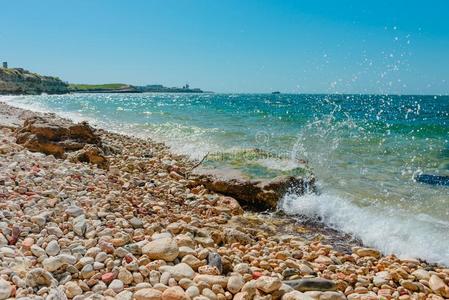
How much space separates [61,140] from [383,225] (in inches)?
307

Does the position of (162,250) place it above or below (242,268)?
above

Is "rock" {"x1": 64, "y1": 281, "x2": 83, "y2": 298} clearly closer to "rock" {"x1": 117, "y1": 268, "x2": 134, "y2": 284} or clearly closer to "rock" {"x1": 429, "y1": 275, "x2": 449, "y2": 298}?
"rock" {"x1": 117, "y1": 268, "x2": 134, "y2": 284}

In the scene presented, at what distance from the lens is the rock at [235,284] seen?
3.88m

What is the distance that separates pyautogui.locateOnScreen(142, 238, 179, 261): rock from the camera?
14.1ft

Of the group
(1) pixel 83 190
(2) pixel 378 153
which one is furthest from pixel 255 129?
(1) pixel 83 190

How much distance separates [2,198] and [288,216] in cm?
470

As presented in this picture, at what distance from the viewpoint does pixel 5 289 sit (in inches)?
127

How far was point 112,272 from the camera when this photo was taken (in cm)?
387

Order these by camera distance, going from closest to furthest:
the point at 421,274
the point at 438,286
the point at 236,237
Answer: the point at 438,286 → the point at 421,274 → the point at 236,237

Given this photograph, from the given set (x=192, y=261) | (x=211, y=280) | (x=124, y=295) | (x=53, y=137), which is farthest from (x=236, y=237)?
(x=53, y=137)

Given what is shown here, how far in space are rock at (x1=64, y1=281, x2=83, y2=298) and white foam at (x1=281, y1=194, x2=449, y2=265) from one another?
4304 millimetres

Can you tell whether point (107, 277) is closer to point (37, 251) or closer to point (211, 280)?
point (37, 251)

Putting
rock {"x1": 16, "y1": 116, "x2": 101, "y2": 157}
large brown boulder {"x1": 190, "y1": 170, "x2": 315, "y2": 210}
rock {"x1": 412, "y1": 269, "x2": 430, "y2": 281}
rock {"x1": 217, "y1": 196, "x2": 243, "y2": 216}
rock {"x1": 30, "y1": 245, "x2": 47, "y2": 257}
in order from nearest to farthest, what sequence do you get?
rock {"x1": 30, "y1": 245, "x2": 47, "y2": 257} → rock {"x1": 412, "y1": 269, "x2": 430, "y2": 281} → rock {"x1": 217, "y1": 196, "x2": 243, "y2": 216} → large brown boulder {"x1": 190, "y1": 170, "x2": 315, "y2": 210} → rock {"x1": 16, "y1": 116, "x2": 101, "y2": 157}

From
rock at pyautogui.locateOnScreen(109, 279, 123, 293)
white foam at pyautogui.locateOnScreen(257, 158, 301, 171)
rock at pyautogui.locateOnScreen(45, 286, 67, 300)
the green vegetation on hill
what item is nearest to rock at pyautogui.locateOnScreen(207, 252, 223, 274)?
rock at pyautogui.locateOnScreen(109, 279, 123, 293)
